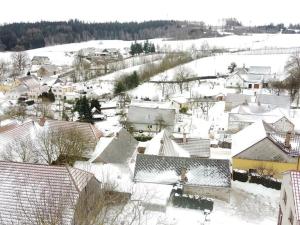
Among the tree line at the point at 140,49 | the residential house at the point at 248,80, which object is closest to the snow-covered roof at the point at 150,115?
the residential house at the point at 248,80

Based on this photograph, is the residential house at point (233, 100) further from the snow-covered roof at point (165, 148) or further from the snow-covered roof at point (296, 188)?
the snow-covered roof at point (296, 188)

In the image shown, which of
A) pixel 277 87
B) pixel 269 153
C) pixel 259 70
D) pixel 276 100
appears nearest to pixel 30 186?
pixel 269 153

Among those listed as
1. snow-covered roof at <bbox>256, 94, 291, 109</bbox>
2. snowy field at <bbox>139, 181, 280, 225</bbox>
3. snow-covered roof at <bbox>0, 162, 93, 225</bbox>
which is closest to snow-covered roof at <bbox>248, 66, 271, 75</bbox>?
snow-covered roof at <bbox>256, 94, 291, 109</bbox>

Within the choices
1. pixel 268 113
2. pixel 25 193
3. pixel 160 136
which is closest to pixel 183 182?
pixel 160 136

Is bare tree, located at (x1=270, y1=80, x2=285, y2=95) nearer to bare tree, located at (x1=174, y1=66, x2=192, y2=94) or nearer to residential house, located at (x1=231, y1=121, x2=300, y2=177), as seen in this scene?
bare tree, located at (x1=174, y1=66, x2=192, y2=94)

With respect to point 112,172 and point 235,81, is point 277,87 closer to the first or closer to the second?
point 235,81

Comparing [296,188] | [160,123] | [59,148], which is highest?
[296,188]

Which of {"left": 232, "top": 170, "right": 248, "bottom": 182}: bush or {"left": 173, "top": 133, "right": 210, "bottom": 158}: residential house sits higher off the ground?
{"left": 173, "top": 133, "right": 210, "bottom": 158}: residential house
